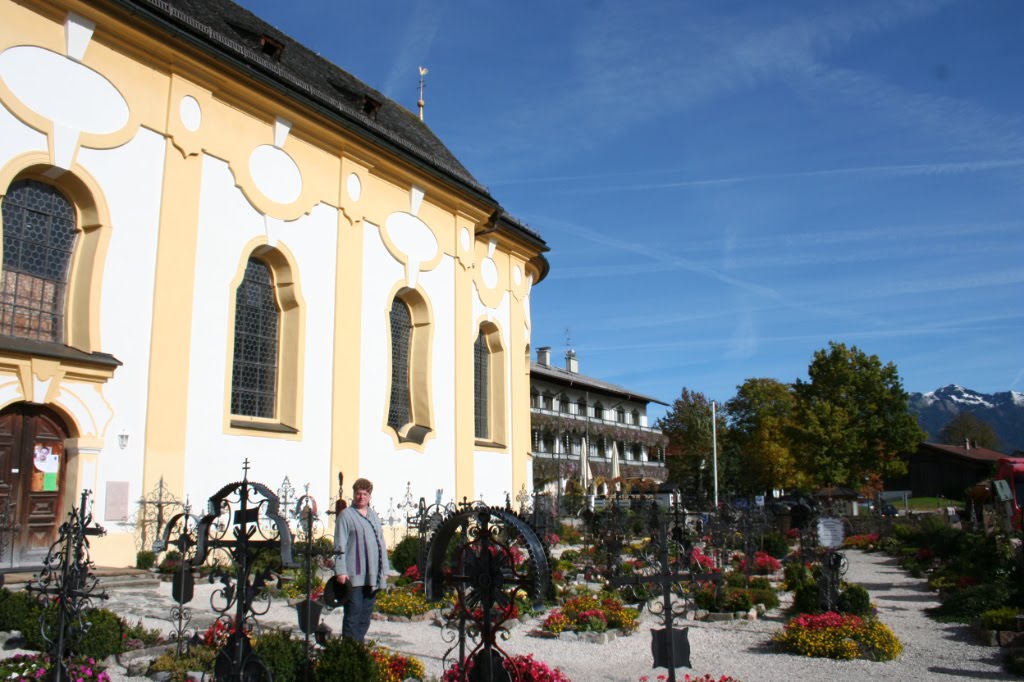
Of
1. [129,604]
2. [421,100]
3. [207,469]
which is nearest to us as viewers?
[129,604]

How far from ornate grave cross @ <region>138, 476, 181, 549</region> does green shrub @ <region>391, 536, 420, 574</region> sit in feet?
13.9

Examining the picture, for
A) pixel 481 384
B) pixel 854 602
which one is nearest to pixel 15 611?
pixel 854 602

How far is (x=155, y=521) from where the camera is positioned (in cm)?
1332

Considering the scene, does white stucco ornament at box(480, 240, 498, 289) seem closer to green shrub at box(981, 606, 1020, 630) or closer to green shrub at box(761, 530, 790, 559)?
green shrub at box(761, 530, 790, 559)

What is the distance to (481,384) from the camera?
78.5 ft

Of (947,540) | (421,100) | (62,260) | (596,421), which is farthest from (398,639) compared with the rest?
(596,421)

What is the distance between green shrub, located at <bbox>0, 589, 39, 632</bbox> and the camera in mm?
8359

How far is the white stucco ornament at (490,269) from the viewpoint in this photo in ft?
77.8

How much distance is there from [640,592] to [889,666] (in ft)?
14.4

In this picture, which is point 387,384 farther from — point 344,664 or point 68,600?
point 344,664

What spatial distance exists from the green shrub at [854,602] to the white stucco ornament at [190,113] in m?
13.7

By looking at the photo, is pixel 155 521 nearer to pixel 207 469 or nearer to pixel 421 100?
pixel 207 469

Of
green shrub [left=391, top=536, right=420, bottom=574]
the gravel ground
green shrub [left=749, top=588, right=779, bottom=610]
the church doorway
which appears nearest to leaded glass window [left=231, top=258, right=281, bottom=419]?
the church doorway

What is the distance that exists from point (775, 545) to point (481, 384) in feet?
30.6
